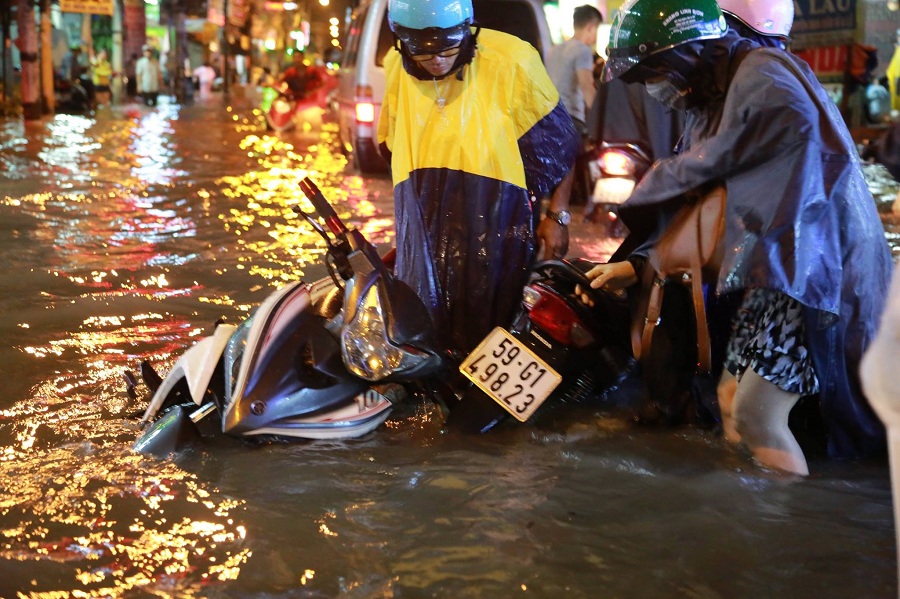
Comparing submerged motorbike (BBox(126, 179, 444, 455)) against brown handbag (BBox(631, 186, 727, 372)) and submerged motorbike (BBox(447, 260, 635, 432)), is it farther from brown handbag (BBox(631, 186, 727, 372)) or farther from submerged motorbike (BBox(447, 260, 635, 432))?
brown handbag (BBox(631, 186, 727, 372))

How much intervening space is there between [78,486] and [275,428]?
0.69m

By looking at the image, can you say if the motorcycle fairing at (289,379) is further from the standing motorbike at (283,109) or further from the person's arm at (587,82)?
the standing motorbike at (283,109)

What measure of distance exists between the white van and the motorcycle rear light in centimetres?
233

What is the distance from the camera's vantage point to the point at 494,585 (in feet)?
9.36

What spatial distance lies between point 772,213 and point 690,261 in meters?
0.39

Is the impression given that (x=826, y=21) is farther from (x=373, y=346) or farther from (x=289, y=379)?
(x=289, y=379)

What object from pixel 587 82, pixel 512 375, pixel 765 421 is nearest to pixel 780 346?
pixel 765 421

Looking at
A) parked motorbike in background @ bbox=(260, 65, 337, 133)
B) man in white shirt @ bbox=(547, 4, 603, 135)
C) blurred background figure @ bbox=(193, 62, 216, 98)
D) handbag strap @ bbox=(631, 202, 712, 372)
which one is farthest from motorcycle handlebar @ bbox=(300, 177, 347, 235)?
blurred background figure @ bbox=(193, 62, 216, 98)

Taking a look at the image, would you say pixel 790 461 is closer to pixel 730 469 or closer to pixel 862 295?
pixel 730 469

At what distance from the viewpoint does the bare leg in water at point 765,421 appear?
3479 millimetres

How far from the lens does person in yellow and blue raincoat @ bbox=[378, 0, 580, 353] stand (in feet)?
13.4

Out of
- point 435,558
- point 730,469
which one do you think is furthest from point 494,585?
point 730,469

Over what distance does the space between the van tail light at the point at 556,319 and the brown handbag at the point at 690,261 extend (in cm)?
24

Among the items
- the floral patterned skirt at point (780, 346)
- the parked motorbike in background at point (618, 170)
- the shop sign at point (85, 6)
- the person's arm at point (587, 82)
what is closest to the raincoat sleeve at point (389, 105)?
the floral patterned skirt at point (780, 346)
